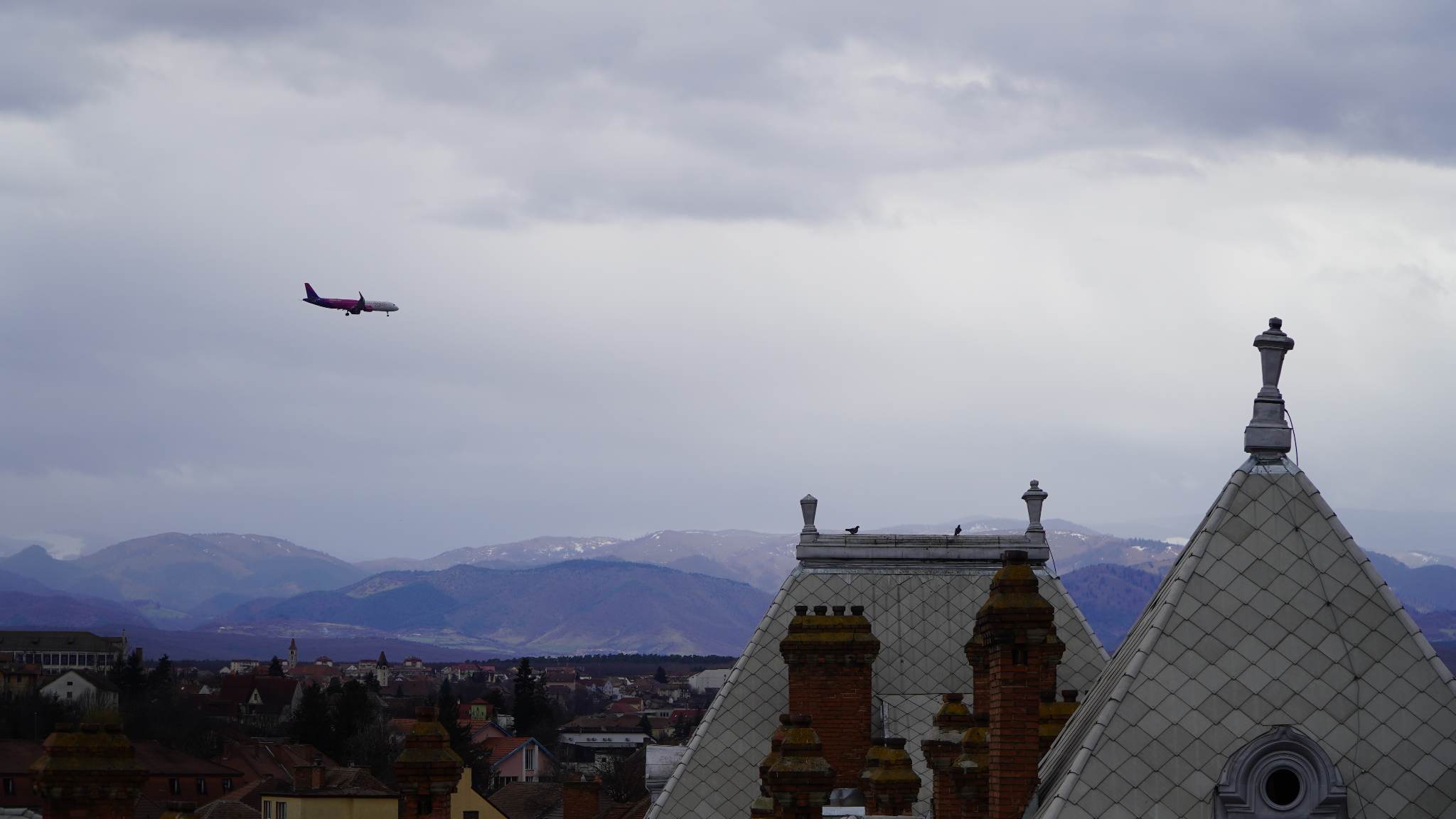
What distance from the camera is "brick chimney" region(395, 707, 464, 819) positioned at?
78.5 feet

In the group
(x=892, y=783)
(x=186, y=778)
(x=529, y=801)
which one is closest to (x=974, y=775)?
(x=892, y=783)

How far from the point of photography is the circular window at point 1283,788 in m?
16.1

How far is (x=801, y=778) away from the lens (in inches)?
836

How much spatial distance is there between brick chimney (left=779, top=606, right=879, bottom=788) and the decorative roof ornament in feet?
36.5

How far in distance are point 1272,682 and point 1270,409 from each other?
7.78 ft

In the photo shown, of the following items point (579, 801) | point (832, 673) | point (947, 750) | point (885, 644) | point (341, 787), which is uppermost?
point (885, 644)

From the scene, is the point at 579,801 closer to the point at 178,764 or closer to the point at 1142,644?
the point at 1142,644

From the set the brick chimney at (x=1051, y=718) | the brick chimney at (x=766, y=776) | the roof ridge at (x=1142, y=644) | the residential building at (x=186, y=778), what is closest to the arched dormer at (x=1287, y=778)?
the roof ridge at (x=1142, y=644)

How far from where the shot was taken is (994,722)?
1839 centimetres

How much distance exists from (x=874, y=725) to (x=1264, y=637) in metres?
14.9

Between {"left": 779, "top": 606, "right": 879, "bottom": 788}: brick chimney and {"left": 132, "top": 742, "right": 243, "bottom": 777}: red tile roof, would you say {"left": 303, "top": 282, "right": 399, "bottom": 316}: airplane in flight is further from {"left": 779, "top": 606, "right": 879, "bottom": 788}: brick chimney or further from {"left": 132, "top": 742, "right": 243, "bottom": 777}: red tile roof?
{"left": 779, "top": 606, "right": 879, "bottom": 788}: brick chimney

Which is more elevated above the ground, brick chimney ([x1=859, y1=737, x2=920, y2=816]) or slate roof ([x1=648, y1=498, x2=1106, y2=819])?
slate roof ([x1=648, y1=498, x2=1106, y2=819])

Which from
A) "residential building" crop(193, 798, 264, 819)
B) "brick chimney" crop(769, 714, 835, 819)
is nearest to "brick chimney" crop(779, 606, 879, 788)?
"brick chimney" crop(769, 714, 835, 819)

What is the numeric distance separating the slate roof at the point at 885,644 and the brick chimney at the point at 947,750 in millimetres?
7631
